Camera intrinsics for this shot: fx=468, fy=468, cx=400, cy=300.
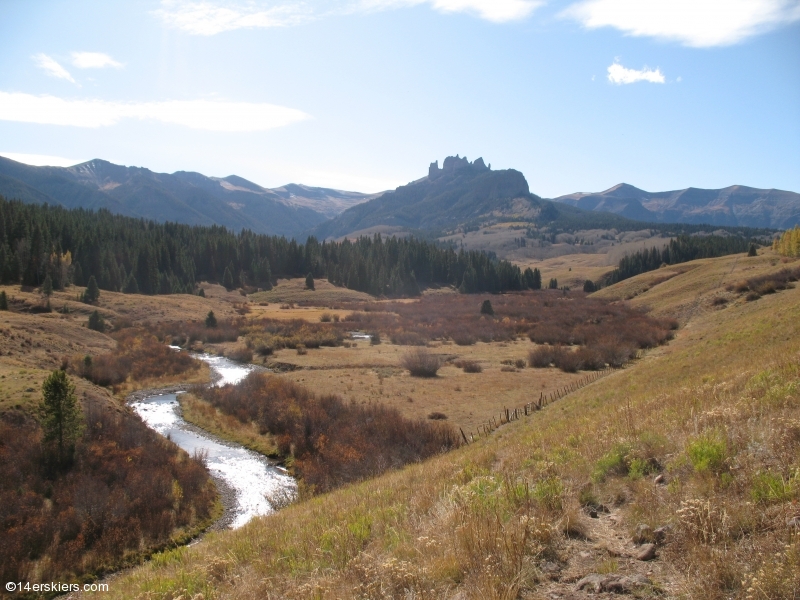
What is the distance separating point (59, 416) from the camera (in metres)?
19.3

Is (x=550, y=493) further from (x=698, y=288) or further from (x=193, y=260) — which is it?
(x=193, y=260)

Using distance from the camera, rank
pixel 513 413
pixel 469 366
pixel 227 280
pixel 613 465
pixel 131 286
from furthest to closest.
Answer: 1. pixel 227 280
2. pixel 131 286
3. pixel 469 366
4. pixel 513 413
5. pixel 613 465

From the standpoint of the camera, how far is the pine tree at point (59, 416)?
63.2 ft

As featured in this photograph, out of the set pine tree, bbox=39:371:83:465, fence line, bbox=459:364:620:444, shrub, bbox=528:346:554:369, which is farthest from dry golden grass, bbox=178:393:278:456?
shrub, bbox=528:346:554:369

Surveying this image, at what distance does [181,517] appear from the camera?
61.0 feet

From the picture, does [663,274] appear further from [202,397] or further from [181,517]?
[181,517]

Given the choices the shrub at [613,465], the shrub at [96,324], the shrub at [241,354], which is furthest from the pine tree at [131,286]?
the shrub at [613,465]

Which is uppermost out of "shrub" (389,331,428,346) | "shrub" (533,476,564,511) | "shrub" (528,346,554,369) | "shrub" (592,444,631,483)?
"shrub" (592,444,631,483)

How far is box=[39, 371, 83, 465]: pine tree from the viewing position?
1925 centimetres

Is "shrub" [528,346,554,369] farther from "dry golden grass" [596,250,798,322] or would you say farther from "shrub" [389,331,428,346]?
"dry golden grass" [596,250,798,322]

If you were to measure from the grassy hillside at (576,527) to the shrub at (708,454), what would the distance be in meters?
0.02

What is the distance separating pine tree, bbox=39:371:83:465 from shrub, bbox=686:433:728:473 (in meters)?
22.3

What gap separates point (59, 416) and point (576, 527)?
20.8 metres

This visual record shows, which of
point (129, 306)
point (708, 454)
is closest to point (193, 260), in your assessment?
point (129, 306)
